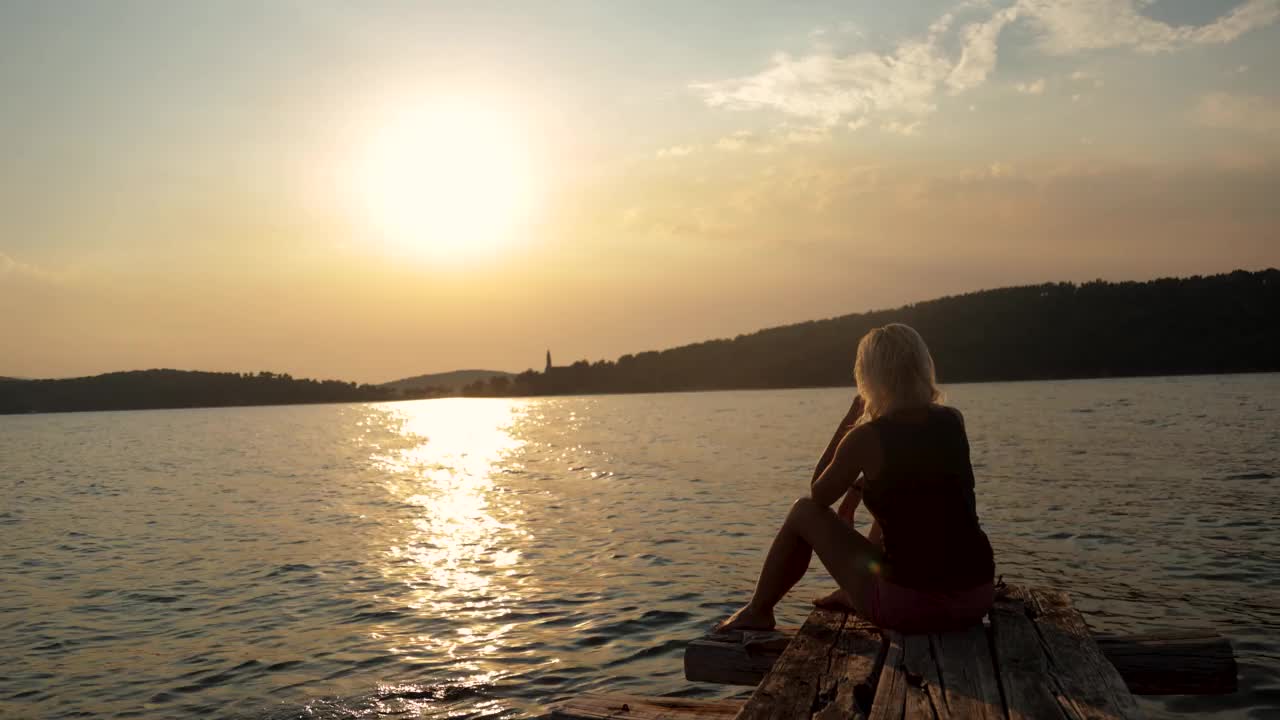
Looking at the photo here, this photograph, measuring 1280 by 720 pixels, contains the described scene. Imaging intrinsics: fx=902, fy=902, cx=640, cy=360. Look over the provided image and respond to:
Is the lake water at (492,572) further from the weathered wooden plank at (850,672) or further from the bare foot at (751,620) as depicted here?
the weathered wooden plank at (850,672)

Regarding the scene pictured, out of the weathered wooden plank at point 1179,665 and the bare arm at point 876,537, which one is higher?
the bare arm at point 876,537

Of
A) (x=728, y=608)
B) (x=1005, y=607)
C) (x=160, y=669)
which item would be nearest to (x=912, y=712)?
(x=1005, y=607)

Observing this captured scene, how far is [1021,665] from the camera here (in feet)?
17.7

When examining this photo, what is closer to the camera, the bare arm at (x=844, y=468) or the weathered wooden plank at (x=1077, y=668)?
the weathered wooden plank at (x=1077, y=668)

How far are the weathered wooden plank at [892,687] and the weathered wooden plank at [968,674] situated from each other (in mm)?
223

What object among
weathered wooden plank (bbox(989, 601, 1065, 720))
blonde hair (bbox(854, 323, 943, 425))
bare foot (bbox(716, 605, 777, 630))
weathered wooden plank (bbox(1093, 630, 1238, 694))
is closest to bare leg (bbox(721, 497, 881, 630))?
bare foot (bbox(716, 605, 777, 630))

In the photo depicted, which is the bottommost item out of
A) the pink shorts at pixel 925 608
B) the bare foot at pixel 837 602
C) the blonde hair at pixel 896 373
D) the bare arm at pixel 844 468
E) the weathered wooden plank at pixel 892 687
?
the weathered wooden plank at pixel 892 687

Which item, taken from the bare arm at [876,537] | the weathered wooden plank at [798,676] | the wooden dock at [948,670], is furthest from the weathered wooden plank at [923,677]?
the bare arm at [876,537]

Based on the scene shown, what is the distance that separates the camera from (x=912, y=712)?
185 inches

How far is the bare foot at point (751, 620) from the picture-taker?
21.7 ft

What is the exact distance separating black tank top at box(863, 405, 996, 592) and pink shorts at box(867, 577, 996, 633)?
58 mm

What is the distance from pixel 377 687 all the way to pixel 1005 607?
6552mm

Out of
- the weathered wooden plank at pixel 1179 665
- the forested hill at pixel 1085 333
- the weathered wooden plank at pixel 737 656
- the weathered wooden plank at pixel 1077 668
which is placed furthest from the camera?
the forested hill at pixel 1085 333

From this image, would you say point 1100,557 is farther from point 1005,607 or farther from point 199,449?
point 199,449
